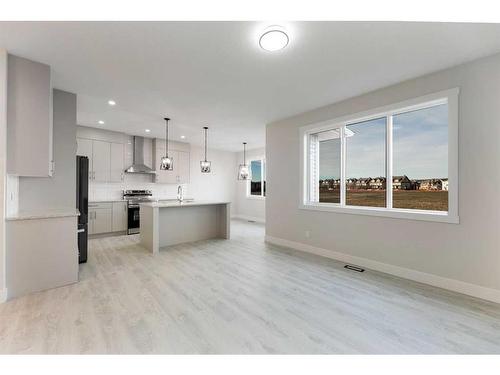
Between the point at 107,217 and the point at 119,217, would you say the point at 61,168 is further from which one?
the point at 119,217

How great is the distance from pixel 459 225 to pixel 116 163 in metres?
7.16

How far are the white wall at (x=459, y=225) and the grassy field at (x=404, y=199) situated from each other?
321mm

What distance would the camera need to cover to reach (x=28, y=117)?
2646mm

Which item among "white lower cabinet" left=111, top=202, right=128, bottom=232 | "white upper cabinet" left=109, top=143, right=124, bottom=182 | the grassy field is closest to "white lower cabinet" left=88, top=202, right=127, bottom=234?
"white lower cabinet" left=111, top=202, right=128, bottom=232

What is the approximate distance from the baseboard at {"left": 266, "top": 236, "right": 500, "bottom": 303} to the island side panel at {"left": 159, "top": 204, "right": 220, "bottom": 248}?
224 centimetres

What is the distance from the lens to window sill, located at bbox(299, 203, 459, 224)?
2.83m

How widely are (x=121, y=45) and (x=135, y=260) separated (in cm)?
321

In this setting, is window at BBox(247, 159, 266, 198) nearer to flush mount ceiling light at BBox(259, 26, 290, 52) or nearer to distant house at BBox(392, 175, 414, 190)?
distant house at BBox(392, 175, 414, 190)

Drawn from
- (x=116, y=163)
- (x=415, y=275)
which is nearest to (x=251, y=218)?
(x=116, y=163)

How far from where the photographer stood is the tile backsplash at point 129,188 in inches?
239

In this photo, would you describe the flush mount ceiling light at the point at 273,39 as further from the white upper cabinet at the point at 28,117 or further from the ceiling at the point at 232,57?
the white upper cabinet at the point at 28,117

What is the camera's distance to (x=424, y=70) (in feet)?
9.32

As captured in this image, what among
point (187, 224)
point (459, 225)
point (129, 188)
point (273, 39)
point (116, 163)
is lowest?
point (187, 224)

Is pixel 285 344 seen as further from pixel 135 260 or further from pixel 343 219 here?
pixel 135 260
